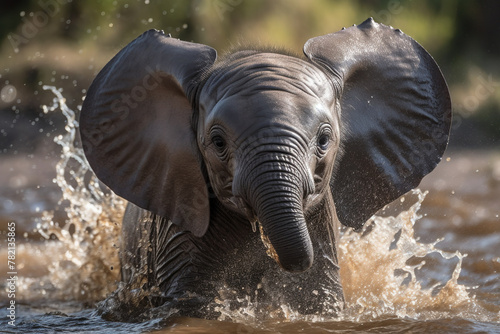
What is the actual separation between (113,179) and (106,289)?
180 centimetres

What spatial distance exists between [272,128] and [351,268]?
2.58 meters

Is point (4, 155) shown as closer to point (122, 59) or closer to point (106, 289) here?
point (106, 289)

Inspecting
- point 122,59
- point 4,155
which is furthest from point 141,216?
point 4,155

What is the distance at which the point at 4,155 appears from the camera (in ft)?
41.2

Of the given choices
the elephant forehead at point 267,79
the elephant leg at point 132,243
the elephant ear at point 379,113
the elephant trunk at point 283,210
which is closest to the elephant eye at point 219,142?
the elephant forehead at point 267,79

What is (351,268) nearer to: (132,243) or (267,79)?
(132,243)

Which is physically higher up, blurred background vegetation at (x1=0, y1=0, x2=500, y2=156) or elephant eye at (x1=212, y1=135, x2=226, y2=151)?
blurred background vegetation at (x1=0, y1=0, x2=500, y2=156)

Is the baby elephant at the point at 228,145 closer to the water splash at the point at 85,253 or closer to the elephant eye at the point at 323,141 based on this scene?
the elephant eye at the point at 323,141

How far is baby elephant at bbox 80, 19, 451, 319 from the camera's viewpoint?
477cm

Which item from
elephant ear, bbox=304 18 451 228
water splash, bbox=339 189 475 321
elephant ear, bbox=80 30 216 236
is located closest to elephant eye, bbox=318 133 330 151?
elephant ear, bbox=304 18 451 228

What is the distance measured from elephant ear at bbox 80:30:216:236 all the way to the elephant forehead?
22cm

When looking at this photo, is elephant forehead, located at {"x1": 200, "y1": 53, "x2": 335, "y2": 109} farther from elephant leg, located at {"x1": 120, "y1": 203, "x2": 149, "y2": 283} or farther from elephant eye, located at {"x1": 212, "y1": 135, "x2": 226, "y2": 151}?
elephant leg, located at {"x1": 120, "y1": 203, "x2": 149, "y2": 283}

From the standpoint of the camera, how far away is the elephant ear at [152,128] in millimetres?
5090

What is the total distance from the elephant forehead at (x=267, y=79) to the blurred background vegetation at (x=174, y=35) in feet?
26.2
